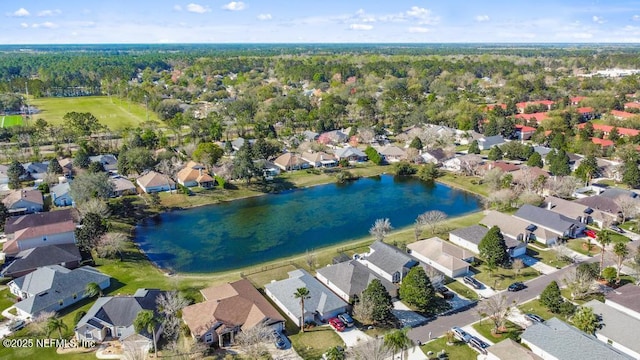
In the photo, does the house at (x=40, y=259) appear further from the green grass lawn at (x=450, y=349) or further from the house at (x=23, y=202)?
the green grass lawn at (x=450, y=349)

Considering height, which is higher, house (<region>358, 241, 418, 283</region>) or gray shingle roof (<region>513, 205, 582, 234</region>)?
gray shingle roof (<region>513, 205, 582, 234</region>)

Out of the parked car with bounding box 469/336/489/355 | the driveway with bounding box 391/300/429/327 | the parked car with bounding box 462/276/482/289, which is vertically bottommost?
the driveway with bounding box 391/300/429/327

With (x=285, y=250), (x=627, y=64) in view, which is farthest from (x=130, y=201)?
(x=627, y=64)

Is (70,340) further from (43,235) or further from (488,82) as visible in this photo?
(488,82)

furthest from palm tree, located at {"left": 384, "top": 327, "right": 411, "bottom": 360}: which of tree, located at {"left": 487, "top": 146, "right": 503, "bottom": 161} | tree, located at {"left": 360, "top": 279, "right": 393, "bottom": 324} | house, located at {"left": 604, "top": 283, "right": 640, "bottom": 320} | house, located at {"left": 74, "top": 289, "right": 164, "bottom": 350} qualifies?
tree, located at {"left": 487, "top": 146, "right": 503, "bottom": 161}

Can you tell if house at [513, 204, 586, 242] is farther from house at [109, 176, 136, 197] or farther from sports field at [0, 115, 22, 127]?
sports field at [0, 115, 22, 127]

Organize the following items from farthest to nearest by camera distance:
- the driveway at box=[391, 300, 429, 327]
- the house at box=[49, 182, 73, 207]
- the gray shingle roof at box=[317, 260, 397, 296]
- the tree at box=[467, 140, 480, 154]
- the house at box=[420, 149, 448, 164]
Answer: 1. the tree at box=[467, 140, 480, 154]
2. the house at box=[420, 149, 448, 164]
3. the house at box=[49, 182, 73, 207]
4. the gray shingle roof at box=[317, 260, 397, 296]
5. the driveway at box=[391, 300, 429, 327]

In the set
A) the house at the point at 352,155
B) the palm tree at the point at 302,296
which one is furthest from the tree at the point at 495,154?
the palm tree at the point at 302,296
